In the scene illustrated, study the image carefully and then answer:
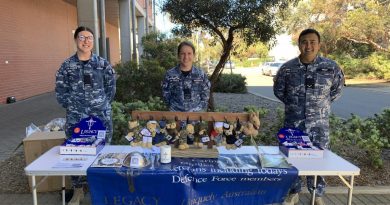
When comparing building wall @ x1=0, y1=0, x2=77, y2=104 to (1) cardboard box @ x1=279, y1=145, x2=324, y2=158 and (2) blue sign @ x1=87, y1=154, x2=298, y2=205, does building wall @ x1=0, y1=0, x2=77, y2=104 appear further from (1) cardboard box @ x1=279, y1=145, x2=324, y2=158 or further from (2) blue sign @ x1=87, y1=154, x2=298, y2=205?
(1) cardboard box @ x1=279, y1=145, x2=324, y2=158

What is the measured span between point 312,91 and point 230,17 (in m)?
3.64

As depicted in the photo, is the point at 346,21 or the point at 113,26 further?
the point at 113,26

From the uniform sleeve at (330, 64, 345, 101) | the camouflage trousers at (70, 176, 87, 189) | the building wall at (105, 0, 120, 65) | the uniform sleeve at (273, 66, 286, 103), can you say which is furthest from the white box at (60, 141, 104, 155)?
the building wall at (105, 0, 120, 65)

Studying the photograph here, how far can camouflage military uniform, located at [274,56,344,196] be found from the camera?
3.71 meters

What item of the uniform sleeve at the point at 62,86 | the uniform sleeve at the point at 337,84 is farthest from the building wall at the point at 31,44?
the uniform sleeve at the point at 337,84

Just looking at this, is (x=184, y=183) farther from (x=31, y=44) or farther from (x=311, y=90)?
(x=31, y=44)

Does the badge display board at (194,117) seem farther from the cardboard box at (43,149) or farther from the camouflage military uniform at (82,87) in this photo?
the cardboard box at (43,149)

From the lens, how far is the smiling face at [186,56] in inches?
150

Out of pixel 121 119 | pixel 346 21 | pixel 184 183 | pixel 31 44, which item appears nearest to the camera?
pixel 184 183

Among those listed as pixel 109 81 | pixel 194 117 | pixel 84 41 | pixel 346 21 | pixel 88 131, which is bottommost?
pixel 88 131

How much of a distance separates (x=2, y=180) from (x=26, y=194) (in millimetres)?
624

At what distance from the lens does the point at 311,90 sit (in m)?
3.71

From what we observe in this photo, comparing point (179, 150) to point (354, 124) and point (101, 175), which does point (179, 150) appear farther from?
point (354, 124)

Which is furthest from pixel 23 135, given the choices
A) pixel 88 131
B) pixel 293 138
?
pixel 293 138
